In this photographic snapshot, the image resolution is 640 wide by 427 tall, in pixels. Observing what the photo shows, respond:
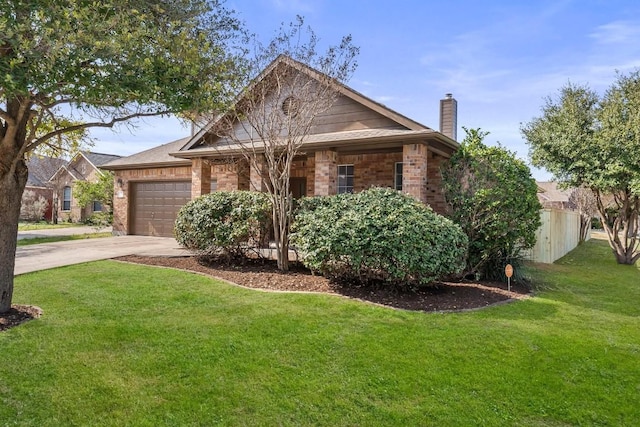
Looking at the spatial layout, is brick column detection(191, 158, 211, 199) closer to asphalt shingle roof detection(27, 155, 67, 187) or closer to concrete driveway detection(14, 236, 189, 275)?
concrete driveway detection(14, 236, 189, 275)

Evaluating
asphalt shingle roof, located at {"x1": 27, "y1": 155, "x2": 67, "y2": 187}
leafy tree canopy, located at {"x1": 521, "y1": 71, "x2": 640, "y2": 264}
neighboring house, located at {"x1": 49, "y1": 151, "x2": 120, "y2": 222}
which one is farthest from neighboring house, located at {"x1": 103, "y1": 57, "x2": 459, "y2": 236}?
asphalt shingle roof, located at {"x1": 27, "y1": 155, "x2": 67, "y2": 187}

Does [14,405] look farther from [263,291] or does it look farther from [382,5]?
[382,5]

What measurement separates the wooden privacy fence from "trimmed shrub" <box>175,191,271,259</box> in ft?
25.5

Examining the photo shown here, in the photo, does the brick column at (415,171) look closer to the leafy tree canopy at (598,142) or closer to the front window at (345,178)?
the front window at (345,178)

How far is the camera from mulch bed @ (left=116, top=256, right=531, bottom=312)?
685 cm

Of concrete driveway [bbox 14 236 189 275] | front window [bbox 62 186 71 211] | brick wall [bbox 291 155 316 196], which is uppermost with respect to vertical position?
brick wall [bbox 291 155 316 196]

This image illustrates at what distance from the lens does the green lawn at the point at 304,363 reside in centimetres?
352

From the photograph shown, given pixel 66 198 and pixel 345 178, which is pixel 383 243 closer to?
pixel 345 178

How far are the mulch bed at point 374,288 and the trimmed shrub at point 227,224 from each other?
1.59 ft

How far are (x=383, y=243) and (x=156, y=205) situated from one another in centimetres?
1275

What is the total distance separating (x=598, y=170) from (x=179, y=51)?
13723 mm

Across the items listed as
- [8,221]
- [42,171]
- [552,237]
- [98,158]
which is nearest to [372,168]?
[552,237]

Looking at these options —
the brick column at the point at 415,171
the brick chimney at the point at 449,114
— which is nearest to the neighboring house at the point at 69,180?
the brick chimney at the point at 449,114

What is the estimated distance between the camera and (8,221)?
5426mm
